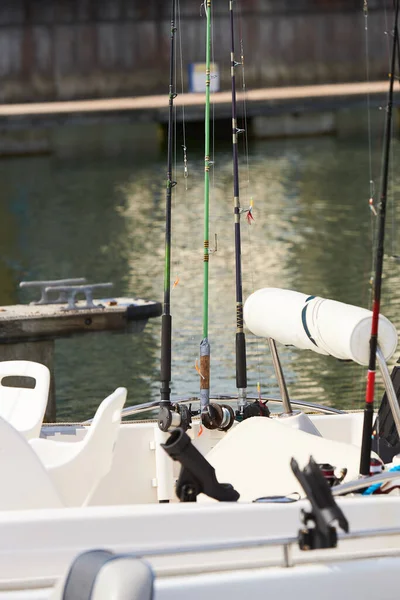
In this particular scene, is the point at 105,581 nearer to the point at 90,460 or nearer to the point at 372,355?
the point at 90,460

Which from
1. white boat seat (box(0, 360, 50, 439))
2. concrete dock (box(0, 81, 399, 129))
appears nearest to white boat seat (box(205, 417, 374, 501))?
white boat seat (box(0, 360, 50, 439))

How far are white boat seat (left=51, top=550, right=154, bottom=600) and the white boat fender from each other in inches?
40.6

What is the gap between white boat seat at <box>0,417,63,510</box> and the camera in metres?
4.21

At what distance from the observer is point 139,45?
106 feet

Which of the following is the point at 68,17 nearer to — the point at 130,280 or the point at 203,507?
the point at 130,280

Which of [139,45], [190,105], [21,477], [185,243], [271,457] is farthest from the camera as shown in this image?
[139,45]

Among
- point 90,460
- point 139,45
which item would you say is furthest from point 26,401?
point 139,45

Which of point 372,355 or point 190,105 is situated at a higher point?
point 372,355

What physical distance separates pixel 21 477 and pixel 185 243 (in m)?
13.9

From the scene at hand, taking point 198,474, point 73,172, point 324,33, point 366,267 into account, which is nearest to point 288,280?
point 366,267

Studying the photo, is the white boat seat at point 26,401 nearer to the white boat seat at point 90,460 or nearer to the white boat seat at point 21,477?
the white boat seat at point 90,460

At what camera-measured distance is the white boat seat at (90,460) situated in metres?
4.47

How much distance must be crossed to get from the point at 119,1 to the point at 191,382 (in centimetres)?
2326

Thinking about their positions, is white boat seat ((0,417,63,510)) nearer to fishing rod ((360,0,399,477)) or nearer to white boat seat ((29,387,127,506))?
white boat seat ((29,387,127,506))
